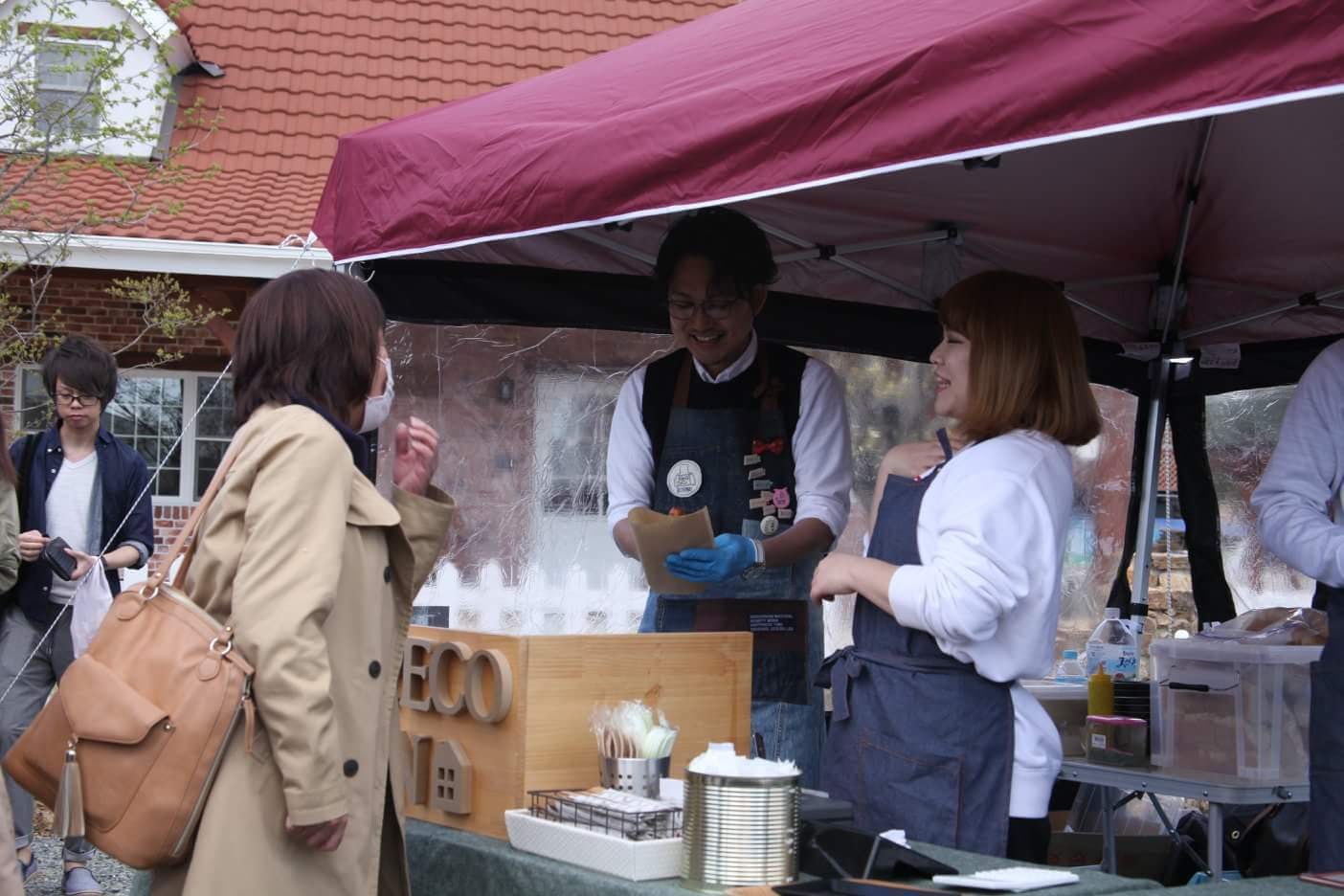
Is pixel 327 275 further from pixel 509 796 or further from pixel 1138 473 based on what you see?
pixel 1138 473

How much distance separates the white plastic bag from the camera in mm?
4941

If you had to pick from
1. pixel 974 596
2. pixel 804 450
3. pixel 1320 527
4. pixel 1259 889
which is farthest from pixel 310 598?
pixel 1320 527

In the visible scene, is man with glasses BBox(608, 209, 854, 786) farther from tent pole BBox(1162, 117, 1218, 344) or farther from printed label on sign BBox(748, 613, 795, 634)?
tent pole BBox(1162, 117, 1218, 344)

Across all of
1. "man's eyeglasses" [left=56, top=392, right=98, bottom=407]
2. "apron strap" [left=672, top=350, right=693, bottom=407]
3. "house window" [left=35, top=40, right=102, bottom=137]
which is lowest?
"apron strap" [left=672, top=350, right=693, bottom=407]

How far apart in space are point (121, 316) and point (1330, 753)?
8.70 meters

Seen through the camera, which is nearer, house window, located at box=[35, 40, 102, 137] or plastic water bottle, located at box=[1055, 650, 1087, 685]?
plastic water bottle, located at box=[1055, 650, 1087, 685]

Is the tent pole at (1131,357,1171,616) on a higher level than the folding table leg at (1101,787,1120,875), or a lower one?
higher

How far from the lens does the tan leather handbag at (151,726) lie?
208cm

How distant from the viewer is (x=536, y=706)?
242 cm

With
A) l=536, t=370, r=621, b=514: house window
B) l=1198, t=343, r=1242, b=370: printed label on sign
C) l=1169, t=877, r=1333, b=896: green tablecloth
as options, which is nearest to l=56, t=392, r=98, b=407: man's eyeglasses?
l=536, t=370, r=621, b=514: house window

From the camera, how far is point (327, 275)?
2.37 metres

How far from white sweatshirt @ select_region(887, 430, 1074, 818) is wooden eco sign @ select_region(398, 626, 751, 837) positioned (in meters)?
0.36

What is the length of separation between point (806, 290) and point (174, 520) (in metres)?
7.04

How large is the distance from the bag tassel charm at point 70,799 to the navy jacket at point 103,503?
319 centimetres
